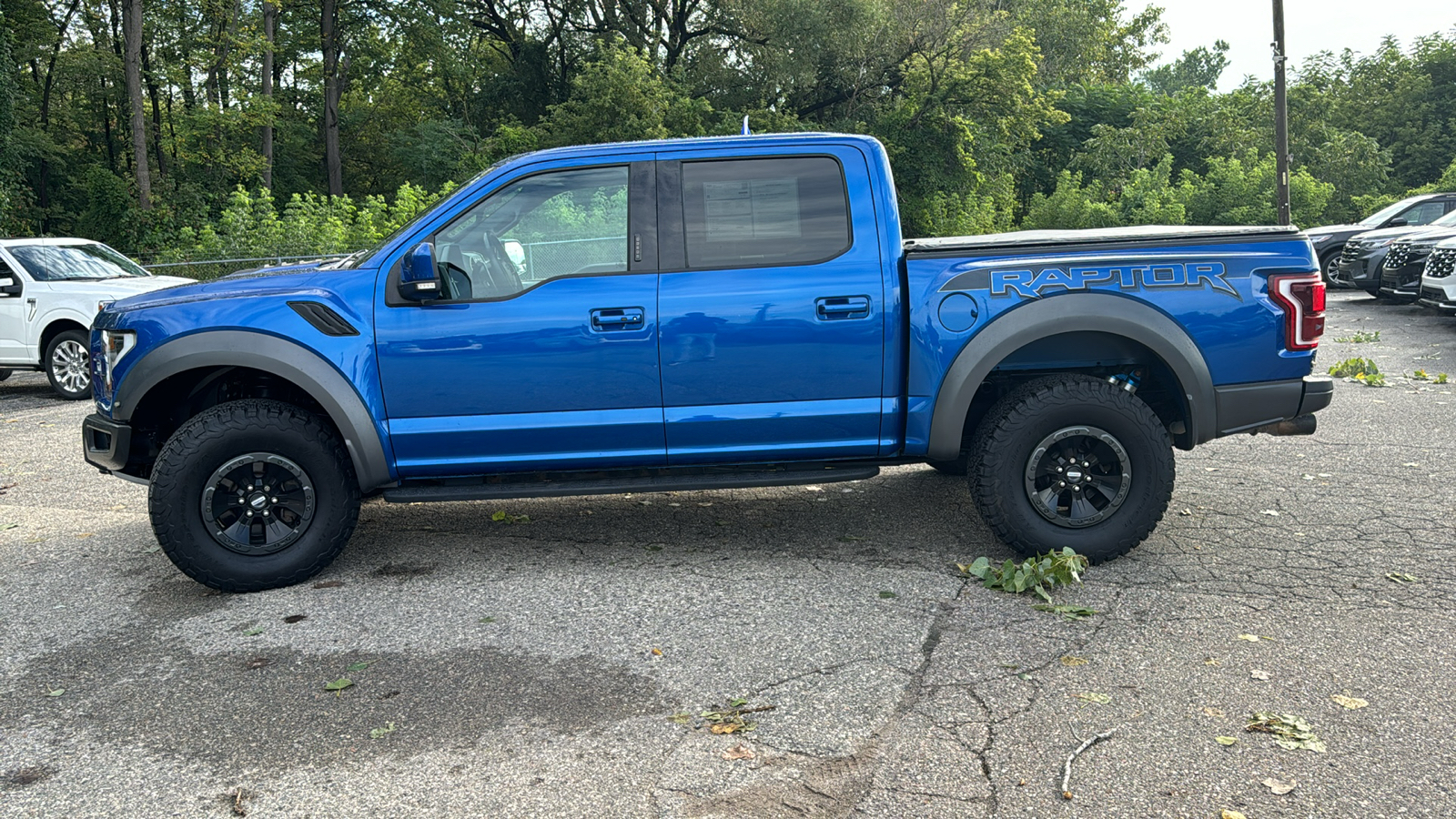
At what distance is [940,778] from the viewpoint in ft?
10.6

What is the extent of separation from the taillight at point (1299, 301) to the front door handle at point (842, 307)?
1850 millimetres

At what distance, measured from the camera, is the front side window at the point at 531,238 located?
4.98 meters

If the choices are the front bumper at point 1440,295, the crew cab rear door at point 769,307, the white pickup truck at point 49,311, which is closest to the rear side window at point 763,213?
the crew cab rear door at point 769,307

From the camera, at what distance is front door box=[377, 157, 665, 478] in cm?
491

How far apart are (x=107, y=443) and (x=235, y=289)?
93cm

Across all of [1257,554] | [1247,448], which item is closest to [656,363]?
[1257,554]

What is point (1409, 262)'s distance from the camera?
15180mm

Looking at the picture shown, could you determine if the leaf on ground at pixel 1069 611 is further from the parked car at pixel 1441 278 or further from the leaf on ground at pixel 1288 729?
the parked car at pixel 1441 278

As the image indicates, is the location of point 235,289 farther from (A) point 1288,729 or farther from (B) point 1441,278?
(B) point 1441,278

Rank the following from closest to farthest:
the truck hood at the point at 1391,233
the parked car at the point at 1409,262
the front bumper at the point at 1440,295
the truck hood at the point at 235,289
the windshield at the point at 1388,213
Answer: the truck hood at the point at 235,289
the front bumper at the point at 1440,295
the parked car at the point at 1409,262
the truck hood at the point at 1391,233
the windshield at the point at 1388,213

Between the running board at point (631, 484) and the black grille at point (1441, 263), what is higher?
the black grille at point (1441, 263)

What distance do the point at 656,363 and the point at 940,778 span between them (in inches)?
92.3

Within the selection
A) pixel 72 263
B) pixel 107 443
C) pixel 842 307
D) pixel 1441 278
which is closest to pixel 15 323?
pixel 72 263

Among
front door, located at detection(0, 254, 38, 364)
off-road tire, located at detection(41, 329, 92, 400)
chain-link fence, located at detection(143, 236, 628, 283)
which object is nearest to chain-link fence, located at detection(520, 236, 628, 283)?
chain-link fence, located at detection(143, 236, 628, 283)
